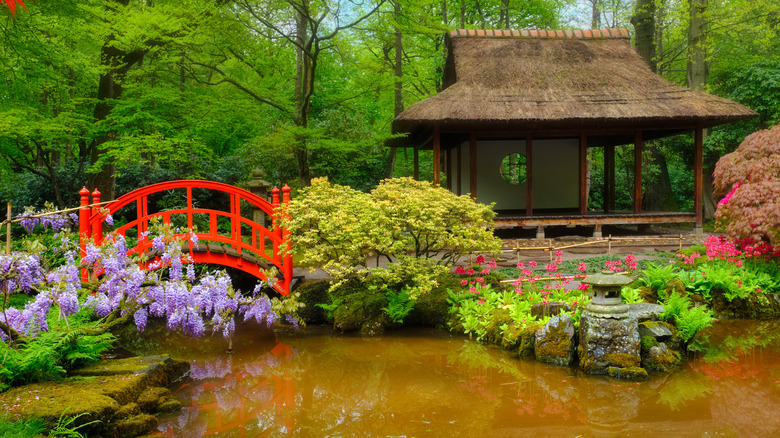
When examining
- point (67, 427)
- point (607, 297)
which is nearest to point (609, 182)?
point (607, 297)

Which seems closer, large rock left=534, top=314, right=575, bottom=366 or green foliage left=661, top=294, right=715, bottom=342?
large rock left=534, top=314, right=575, bottom=366

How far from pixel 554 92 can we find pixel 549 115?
4.10 ft

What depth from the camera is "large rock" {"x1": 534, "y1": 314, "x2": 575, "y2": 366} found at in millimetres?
7113

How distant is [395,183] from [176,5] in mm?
7490

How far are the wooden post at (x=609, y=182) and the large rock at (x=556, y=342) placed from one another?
9351mm

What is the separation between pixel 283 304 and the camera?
8.80 metres

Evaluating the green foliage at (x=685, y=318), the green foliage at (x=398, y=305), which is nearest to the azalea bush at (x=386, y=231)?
the green foliage at (x=398, y=305)

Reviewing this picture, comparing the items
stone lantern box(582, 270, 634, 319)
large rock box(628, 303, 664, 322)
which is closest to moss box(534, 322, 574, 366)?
stone lantern box(582, 270, 634, 319)

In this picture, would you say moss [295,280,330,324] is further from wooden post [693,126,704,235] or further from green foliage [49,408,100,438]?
wooden post [693,126,704,235]

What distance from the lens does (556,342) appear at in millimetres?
7195

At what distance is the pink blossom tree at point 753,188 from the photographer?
870 cm

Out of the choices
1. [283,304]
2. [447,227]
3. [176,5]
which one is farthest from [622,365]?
[176,5]

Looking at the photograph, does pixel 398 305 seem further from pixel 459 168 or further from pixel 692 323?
pixel 459 168

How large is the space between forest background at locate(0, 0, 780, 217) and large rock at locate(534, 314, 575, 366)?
25.7ft
